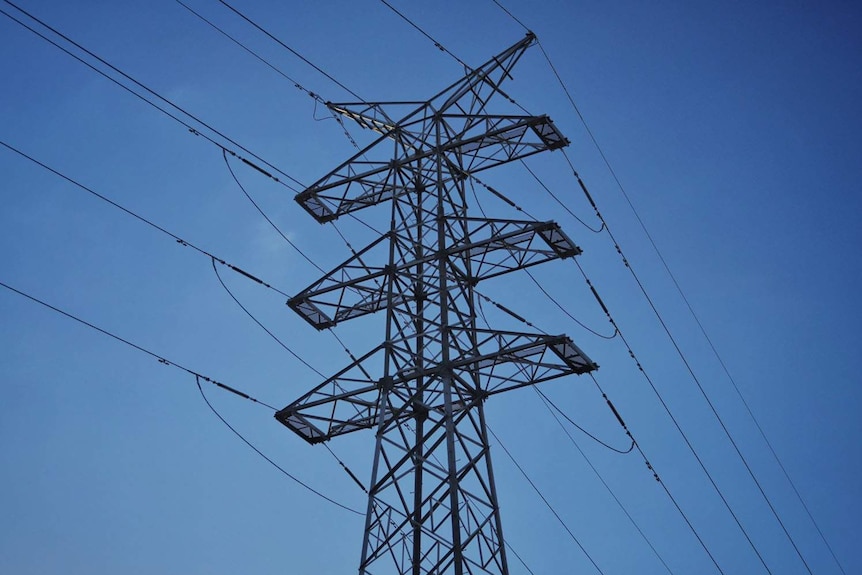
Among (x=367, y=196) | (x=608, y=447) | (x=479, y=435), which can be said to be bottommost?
(x=479, y=435)

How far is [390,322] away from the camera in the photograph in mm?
18906

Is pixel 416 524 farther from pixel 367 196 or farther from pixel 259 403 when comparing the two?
pixel 367 196

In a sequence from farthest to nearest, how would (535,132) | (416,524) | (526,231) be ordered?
(535,132), (526,231), (416,524)

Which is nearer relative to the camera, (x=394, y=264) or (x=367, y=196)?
(x=394, y=264)

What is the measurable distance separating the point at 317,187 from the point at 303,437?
6.28 metres

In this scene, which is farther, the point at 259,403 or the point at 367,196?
the point at 367,196

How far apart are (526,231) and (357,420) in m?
5.34

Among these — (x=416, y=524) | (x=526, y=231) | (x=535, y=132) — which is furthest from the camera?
(x=535, y=132)

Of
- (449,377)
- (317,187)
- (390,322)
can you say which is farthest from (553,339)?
(317,187)

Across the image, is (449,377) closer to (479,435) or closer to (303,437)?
(479,435)

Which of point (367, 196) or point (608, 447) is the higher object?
point (367, 196)

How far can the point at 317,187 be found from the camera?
21.7m

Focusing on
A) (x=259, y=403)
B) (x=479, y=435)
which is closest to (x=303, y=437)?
(x=259, y=403)

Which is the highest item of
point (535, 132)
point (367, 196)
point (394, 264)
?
point (535, 132)
